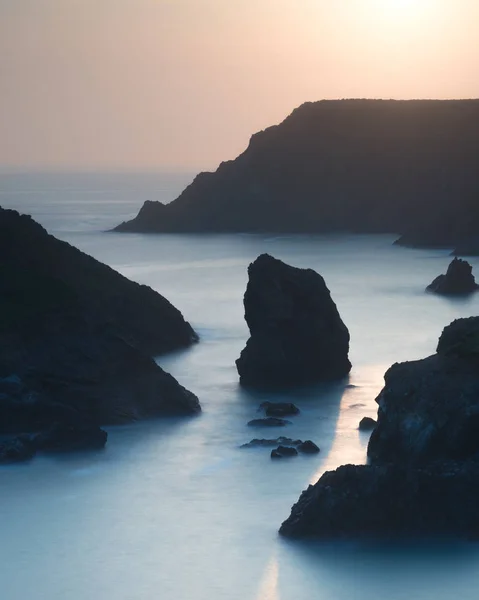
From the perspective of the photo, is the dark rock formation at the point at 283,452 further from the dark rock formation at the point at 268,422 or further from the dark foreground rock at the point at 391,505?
the dark foreground rock at the point at 391,505

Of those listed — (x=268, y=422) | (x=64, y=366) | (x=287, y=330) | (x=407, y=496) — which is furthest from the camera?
(x=287, y=330)

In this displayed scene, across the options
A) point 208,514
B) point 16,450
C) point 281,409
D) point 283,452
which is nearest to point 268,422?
point 281,409

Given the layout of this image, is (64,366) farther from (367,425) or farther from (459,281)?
(459,281)

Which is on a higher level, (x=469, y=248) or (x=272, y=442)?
(x=469, y=248)

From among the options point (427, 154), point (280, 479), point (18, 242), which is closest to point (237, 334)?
point (18, 242)

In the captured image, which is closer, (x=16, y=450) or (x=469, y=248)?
(x=16, y=450)

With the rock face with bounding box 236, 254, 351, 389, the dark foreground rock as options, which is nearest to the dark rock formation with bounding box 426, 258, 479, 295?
the rock face with bounding box 236, 254, 351, 389
